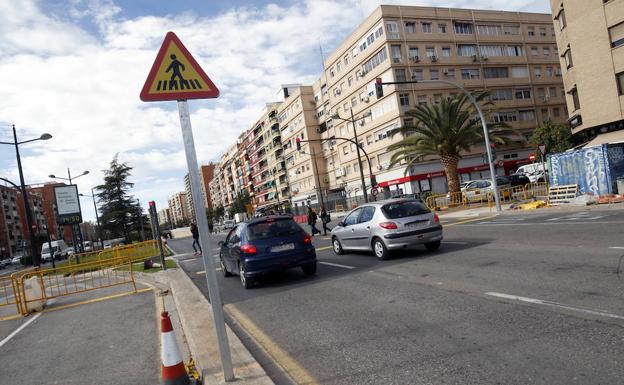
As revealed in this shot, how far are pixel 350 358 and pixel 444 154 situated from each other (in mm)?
27320

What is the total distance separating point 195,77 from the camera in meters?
4.05

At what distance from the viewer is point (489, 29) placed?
53.3m

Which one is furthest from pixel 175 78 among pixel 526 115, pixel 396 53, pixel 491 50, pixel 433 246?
pixel 526 115

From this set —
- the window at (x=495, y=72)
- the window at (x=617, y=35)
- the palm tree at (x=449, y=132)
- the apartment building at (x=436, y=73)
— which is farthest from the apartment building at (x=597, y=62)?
the window at (x=495, y=72)

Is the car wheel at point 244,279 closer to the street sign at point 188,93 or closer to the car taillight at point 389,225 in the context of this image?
the car taillight at point 389,225

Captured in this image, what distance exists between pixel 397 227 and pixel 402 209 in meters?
0.57

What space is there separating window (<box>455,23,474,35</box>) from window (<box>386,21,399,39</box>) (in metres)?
8.45

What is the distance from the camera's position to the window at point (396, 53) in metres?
47.3

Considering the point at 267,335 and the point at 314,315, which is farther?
the point at 314,315

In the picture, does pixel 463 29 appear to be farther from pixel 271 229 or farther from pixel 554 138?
pixel 271 229

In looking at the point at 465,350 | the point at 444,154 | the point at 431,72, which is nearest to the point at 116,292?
the point at 465,350

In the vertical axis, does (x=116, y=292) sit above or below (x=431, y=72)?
below

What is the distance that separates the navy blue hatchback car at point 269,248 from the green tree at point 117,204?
60.3 metres

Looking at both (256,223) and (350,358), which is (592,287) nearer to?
(350,358)
